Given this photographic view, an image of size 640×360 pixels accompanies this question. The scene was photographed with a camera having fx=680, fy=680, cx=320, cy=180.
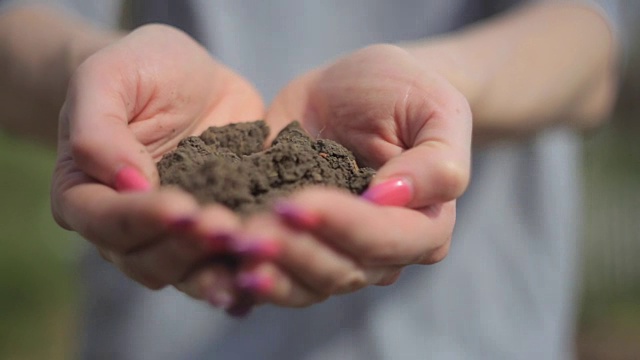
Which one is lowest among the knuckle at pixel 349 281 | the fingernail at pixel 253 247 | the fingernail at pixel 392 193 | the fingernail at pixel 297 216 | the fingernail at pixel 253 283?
the knuckle at pixel 349 281

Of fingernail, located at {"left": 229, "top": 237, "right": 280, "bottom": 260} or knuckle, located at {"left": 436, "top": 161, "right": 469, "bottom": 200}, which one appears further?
knuckle, located at {"left": 436, "top": 161, "right": 469, "bottom": 200}

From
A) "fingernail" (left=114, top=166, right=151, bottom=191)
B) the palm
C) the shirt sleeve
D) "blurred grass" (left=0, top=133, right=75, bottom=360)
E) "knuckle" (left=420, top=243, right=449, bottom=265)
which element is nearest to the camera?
"fingernail" (left=114, top=166, right=151, bottom=191)

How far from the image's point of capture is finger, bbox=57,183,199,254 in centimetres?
78

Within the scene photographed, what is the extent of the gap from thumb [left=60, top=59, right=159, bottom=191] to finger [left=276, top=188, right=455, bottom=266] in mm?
249

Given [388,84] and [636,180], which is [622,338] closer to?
[636,180]

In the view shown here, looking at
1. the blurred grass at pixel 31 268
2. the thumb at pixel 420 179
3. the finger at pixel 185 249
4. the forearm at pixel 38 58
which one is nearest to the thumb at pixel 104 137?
the finger at pixel 185 249

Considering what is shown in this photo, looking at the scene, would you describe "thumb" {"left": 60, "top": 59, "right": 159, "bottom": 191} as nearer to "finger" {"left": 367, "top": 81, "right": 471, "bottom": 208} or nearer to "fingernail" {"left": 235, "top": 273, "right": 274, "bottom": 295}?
"fingernail" {"left": 235, "top": 273, "right": 274, "bottom": 295}

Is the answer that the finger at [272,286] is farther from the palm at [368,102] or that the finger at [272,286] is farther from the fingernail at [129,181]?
the palm at [368,102]

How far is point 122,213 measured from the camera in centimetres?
83

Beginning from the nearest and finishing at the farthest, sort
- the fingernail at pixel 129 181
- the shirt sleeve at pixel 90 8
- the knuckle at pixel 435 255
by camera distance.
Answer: the fingernail at pixel 129 181
the knuckle at pixel 435 255
the shirt sleeve at pixel 90 8

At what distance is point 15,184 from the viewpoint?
4105 millimetres

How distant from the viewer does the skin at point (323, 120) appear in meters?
0.83

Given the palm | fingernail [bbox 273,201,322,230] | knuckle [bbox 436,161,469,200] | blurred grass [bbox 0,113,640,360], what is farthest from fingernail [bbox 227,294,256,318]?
blurred grass [bbox 0,113,640,360]

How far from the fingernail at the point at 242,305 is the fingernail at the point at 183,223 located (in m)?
0.11
